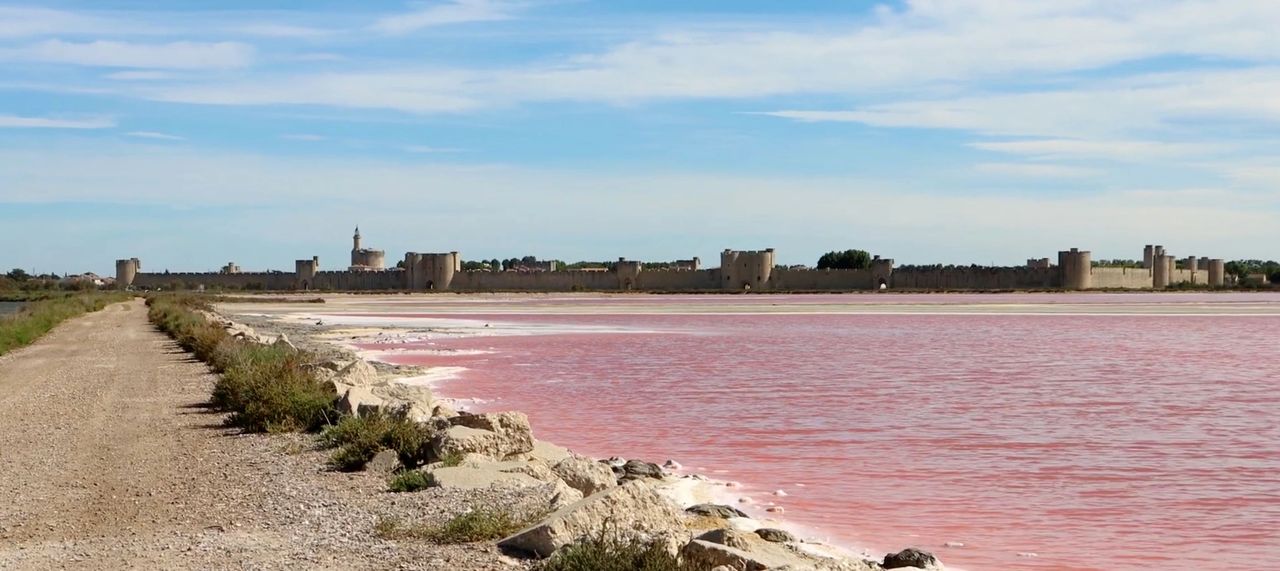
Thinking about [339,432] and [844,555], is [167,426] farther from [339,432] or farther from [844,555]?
[844,555]

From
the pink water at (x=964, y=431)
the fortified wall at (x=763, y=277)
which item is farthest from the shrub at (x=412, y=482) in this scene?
the fortified wall at (x=763, y=277)

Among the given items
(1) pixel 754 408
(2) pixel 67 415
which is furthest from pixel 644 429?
(2) pixel 67 415

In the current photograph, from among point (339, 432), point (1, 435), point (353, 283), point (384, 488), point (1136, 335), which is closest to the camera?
point (384, 488)

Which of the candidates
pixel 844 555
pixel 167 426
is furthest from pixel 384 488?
pixel 167 426

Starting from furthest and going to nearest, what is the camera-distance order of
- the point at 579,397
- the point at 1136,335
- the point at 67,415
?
the point at 1136,335, the point at 579,397, the point at 67,415

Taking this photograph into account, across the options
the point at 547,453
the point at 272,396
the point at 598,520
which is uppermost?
the point at 272,396

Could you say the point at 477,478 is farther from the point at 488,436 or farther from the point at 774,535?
the point at 774,535

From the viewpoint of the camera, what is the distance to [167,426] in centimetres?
949

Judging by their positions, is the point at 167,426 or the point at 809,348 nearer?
the point at 167,426

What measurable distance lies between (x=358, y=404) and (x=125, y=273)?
292ft

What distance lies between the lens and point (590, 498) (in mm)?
5266

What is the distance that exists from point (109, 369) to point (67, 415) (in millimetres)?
5492

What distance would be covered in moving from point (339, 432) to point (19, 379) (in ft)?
27.3

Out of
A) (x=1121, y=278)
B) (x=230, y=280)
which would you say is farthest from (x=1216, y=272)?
(x=230, y=280)
